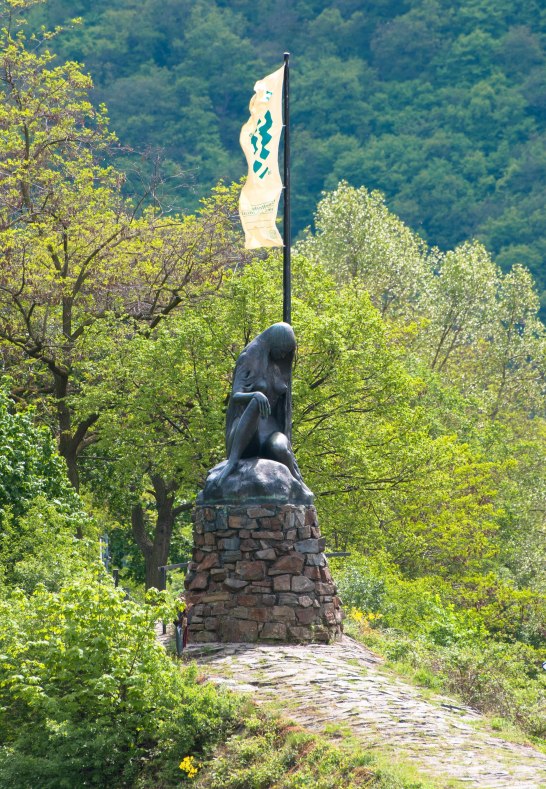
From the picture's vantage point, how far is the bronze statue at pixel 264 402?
58.4ft

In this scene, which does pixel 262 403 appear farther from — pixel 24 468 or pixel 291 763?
pixel 291 763

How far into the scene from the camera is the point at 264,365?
18234 mm

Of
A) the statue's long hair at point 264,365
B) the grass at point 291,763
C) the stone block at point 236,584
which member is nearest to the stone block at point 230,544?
the stone block at point 236,584

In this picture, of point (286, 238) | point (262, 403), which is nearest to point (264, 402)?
point (262, 403)

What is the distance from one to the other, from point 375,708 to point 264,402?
15.9ft

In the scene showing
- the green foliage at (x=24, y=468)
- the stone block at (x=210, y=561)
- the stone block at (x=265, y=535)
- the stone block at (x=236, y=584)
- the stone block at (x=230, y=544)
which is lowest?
the stone block at (x=236, y=584)

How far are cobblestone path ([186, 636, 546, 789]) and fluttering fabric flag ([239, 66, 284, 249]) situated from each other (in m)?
6.07

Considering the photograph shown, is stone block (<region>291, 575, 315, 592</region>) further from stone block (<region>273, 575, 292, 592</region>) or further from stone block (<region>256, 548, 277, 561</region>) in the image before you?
stone block (<region>256, 548, 277, 561</region>)

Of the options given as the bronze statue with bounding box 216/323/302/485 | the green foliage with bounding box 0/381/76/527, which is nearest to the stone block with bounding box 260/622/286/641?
the bronze statue with bounding box 216/323/302/485

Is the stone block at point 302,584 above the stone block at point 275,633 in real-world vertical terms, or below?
above

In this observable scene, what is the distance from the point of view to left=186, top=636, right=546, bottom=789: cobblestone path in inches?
484

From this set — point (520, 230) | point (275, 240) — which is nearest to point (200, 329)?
point (275, 240)

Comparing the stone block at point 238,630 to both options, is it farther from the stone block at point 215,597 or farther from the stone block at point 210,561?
the stone block at point 210,561

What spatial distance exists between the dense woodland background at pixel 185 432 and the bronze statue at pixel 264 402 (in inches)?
98.6
